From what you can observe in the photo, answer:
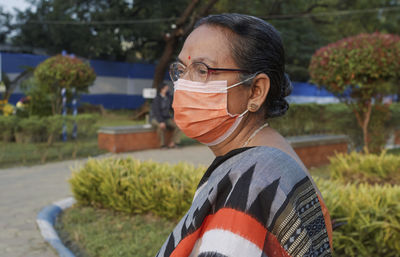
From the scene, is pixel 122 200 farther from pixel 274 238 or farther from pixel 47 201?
pixel 274 238

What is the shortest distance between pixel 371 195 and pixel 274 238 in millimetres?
3564

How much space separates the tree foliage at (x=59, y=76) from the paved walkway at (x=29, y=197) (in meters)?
2.75

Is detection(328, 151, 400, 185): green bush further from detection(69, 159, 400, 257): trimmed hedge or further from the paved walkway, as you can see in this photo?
the paved walkway

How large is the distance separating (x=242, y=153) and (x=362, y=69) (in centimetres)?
703

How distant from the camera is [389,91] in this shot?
27.4 ft

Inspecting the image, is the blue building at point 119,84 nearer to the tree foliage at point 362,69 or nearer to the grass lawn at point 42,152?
the grass lawn at point 42,152

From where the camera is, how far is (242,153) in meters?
1.33

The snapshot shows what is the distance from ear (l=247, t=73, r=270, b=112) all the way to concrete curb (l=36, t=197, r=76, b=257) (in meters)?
3.19

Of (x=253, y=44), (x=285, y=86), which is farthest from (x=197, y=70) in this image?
(x=285, y=86)

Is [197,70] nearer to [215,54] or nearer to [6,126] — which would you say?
[215,54]

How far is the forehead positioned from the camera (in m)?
1.39

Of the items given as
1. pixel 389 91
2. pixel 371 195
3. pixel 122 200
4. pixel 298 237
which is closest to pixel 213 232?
pixel 298 237

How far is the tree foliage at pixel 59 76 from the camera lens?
11242mm

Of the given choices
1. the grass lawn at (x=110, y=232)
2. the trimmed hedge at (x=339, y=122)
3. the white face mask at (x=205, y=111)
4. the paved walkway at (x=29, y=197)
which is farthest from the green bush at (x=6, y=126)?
the white face mask at (x=205, y=111)
